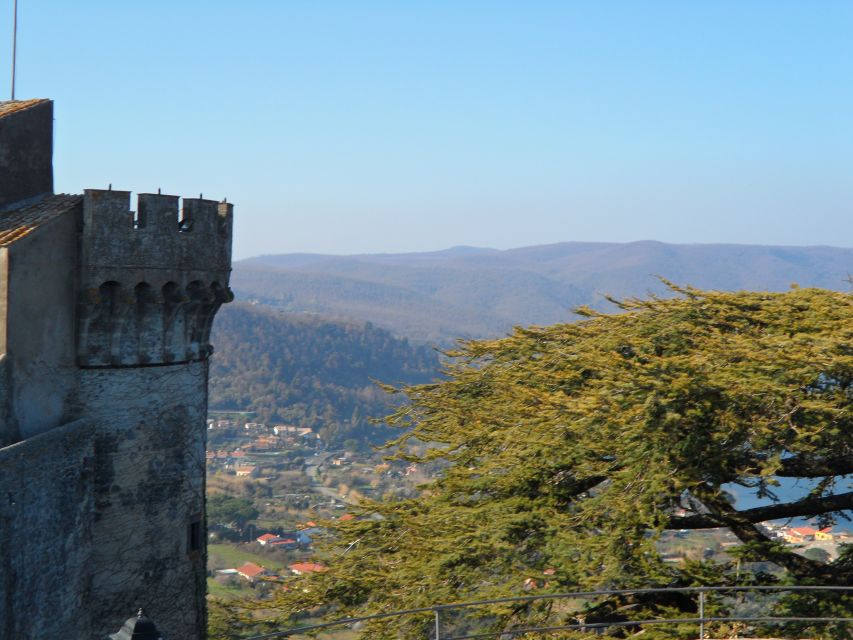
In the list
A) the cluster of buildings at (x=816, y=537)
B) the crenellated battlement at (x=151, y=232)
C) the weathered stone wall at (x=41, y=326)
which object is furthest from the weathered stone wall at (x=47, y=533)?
the cluster of buildings at (x=816, y=537)

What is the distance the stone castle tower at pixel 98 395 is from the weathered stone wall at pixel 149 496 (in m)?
0.02

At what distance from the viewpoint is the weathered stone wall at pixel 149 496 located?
15375 millimetres

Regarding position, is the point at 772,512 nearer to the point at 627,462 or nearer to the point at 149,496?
→ the point at 627,462

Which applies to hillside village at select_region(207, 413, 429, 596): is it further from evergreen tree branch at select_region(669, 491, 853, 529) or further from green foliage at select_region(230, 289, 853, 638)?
evergreen tree branch at select_region(669, 491, 853, 529)

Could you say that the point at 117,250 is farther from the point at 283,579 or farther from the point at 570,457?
the point at 283,579

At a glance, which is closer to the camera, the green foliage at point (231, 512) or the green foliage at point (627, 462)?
the green foliage at point (627, 462)

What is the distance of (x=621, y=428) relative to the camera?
17.5 meters

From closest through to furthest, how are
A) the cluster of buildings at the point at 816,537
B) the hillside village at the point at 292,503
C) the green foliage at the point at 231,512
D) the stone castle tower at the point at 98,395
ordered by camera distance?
the stone castle tower at the point at 98,395 → the cluster of buildings at the point at 816,537 → the hillside village at the point at 292,503 → the green foliage at the point at 231,512

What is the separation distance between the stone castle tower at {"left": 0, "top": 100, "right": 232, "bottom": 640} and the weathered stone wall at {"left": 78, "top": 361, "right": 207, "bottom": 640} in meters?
0.02

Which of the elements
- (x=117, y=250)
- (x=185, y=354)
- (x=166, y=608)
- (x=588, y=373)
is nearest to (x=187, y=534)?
(x=166, y=608)

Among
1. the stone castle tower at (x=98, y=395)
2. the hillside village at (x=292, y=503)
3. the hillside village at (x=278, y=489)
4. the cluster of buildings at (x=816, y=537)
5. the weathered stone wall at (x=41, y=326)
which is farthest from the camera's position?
the hillside village at (x=278, y=489)

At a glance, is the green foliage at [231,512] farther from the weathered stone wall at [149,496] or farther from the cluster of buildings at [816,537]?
the weathered stone wall at [149,496]

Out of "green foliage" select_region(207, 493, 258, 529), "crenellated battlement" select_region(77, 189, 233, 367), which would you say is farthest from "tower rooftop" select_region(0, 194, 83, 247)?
"green foliage" select_region(207, 493, 258, 529)

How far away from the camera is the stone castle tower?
14.0m
